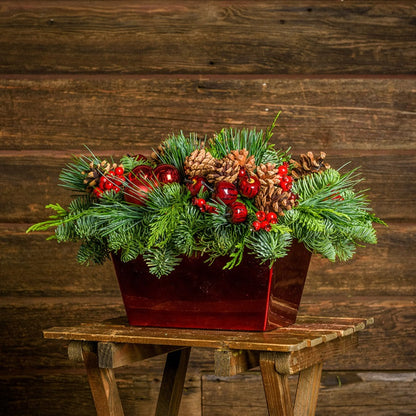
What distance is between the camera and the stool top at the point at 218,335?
816mm

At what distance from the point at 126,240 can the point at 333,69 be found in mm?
876

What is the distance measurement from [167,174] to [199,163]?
2.1 inches

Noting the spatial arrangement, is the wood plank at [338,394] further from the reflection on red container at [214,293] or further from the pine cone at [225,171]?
the pine cone at [225,171]

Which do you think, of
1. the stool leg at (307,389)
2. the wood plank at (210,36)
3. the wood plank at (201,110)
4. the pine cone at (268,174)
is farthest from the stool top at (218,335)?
the wood plank at (210,36)

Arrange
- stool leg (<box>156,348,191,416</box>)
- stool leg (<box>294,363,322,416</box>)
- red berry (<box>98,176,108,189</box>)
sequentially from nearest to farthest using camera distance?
red berry (<box>98,176,108,189</box>), stool leg (<box>294,363,322,416</box>), stool leg (<box>156,348,191,416</box>)

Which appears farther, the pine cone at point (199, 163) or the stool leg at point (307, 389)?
the stool leg at point (307, 389)

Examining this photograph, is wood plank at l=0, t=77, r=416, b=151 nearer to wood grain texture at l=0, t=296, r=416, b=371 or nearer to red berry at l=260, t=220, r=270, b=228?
wood grain texture at l=0, t=296, r=416, b=371

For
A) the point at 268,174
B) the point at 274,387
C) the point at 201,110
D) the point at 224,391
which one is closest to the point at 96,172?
the point at 268,174

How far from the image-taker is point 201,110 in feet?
5.07

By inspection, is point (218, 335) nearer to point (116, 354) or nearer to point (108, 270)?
point (116, 354)

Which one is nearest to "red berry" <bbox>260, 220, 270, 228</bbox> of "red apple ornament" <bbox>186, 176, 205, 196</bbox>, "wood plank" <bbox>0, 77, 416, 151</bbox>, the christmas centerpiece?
the christmas centerpiece

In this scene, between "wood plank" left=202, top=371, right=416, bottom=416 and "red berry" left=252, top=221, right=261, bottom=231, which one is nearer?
"red berry" left=252, top=221, right=261, bottom=231

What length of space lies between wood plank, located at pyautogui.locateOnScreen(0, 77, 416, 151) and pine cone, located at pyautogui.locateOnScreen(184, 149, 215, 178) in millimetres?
649

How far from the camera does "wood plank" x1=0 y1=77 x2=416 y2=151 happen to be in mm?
1539
